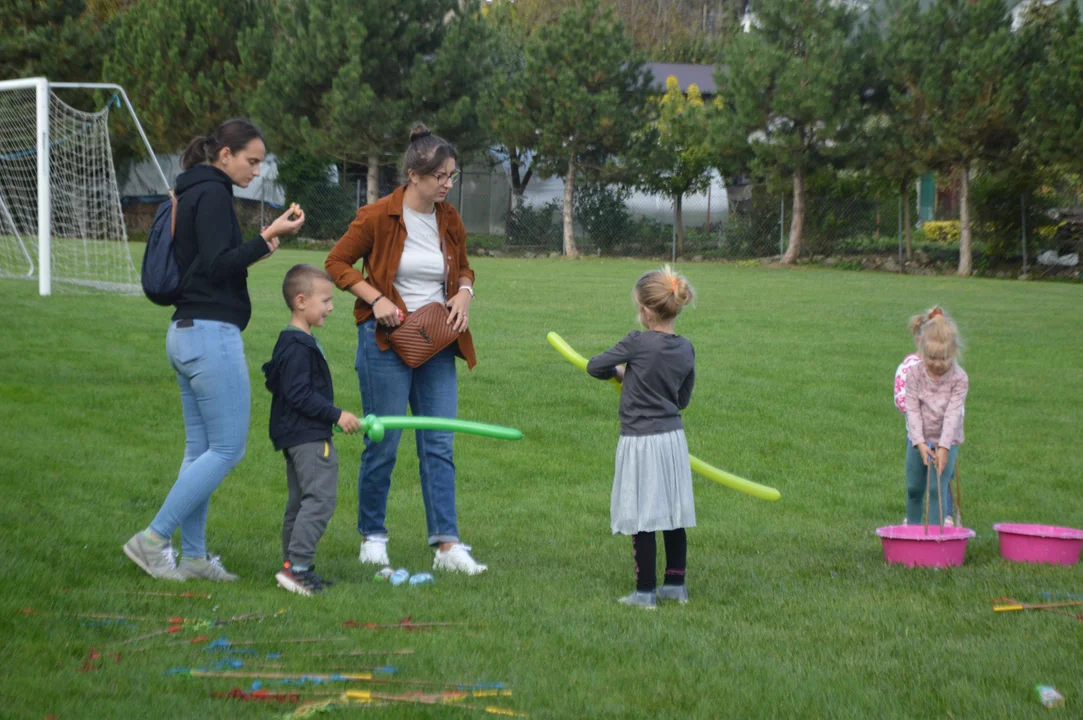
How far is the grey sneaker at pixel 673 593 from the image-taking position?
500 cm

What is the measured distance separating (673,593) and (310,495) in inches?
62.8

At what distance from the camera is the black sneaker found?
477cm

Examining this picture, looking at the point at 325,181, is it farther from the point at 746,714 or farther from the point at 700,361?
the point at 746,714

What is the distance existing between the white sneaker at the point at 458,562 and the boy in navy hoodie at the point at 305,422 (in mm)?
685

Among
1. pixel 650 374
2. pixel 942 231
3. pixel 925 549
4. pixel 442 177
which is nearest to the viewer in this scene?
pixel 650 374

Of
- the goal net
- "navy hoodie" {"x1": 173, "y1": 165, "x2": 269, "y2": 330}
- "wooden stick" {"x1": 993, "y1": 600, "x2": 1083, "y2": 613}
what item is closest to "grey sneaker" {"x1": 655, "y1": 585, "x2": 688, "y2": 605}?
"wooden stick" {"x1": 993, "y1": 600, "x2": 1083, "y2": 613}

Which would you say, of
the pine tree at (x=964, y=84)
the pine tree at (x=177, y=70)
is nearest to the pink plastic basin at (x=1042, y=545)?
the pine tree at (x=964, y=84)

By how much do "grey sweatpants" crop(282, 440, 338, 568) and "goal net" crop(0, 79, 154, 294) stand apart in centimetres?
1271

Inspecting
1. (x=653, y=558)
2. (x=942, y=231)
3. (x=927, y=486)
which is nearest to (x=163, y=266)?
(x=653, y=558)

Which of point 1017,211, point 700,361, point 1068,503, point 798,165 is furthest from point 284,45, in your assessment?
point 1068,503

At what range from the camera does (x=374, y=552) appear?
5.48 m

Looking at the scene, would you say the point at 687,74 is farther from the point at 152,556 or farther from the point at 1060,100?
the point at 152,556

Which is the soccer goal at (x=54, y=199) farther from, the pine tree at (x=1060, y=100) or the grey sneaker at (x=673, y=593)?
the pine tree at (x=1060, y=100)

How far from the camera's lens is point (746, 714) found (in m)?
3.53
